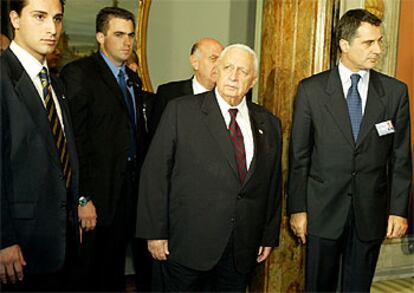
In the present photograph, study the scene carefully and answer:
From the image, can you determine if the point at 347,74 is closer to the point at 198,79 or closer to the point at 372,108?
the point at 372,108

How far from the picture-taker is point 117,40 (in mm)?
3191

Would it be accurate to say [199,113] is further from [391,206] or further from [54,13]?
[391,206]

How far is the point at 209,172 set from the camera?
2508 mm

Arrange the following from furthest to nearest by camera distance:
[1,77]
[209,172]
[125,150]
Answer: [125,150], [209,172], [1,77]

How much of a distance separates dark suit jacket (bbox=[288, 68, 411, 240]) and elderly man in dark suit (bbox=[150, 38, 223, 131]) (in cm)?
74

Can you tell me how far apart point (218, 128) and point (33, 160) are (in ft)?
2.77

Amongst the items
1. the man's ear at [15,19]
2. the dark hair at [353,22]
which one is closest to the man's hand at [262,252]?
the dark hair at [353,22]

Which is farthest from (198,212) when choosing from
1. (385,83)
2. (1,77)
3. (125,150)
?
(385,83)

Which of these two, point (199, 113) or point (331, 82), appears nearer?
point (199, 113)

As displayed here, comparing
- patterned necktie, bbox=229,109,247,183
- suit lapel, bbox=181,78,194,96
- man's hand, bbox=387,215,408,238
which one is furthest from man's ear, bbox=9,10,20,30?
man's hand, bbox=387,215,408,238

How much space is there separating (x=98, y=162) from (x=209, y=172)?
82cm

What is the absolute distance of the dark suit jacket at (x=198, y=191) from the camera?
251 cm

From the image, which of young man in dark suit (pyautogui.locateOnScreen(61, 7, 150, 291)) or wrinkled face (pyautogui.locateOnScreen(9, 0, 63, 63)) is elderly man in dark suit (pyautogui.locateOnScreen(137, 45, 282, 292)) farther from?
wrinkled face (pyautogui.locateOnScreen(9, 0, 63, 63))

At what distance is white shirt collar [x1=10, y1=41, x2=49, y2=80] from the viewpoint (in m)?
2.26
